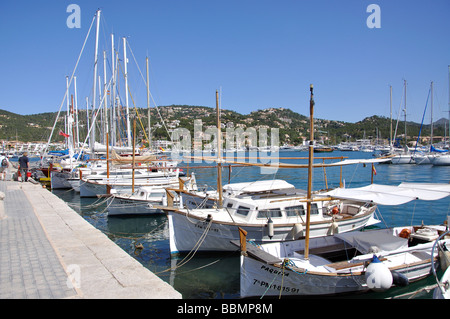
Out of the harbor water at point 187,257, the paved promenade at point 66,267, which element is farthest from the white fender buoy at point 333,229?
the paved promenade at point 66,267

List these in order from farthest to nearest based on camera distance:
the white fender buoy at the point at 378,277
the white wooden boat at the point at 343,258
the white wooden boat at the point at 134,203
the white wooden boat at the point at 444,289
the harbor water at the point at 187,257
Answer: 1. the white wooden boat at the point at 134,203
2. the harbor water at the point at 187,257
3. the white wooden boat at the point at 343,258
4. the white fender buoy at the point at 378,277
5. the white wooden boat at the point at 444,289

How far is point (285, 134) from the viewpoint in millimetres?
166125

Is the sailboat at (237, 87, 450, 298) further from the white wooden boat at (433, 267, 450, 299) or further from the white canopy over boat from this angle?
the white wooden boat at (433, 267, 450, 299)

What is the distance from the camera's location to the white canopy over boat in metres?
11.9

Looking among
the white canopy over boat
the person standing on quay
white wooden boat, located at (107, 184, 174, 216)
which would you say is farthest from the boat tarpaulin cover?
the person standing on quay

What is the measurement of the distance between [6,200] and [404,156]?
242ft

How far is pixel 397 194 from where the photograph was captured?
12547 mm

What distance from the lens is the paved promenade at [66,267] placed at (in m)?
5.72

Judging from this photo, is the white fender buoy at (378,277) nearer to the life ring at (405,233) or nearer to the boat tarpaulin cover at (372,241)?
the boat tarpaulin cover at (372,241)

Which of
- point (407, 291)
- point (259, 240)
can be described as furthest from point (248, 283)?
point (407, 291)

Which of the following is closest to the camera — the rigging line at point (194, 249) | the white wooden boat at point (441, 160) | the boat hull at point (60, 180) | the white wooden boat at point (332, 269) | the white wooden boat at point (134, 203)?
the white wooden boat at point (332, 269)

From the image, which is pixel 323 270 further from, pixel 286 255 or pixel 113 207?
pixel 113 207

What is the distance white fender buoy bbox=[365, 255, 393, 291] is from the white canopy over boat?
3.54m
